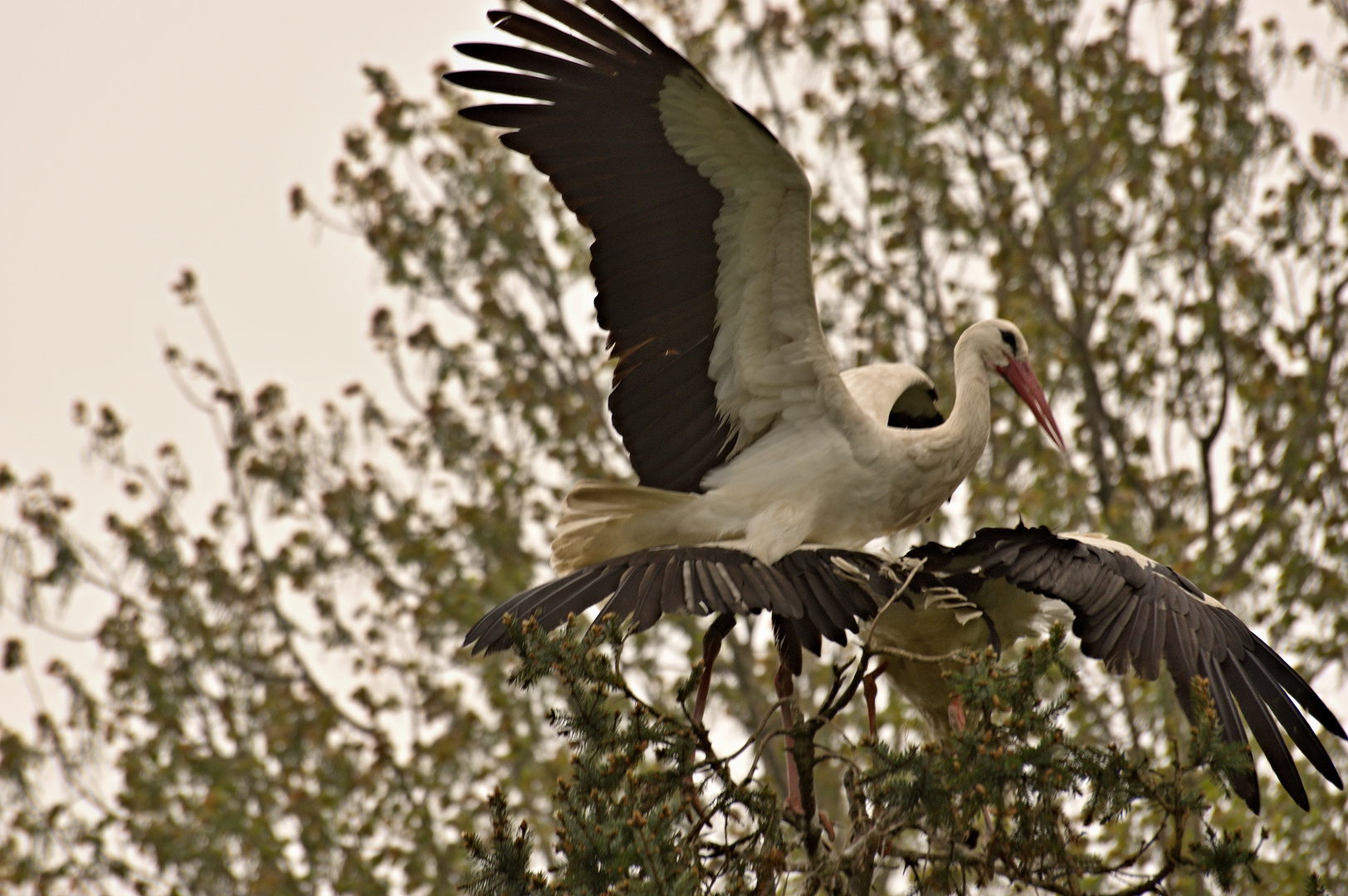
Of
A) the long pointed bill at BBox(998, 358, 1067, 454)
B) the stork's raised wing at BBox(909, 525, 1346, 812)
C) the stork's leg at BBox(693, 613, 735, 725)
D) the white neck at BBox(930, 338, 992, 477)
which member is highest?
the long pointed bill at BBox(998, 358, 1067, 454)

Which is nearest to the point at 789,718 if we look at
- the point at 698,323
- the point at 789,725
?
the point at 789,725

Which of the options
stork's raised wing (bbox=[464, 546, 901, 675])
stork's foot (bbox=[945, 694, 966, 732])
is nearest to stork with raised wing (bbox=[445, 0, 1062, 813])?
stork's raised wing (bbox=[464, 546, 901, 675])

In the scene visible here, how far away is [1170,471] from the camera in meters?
9.48

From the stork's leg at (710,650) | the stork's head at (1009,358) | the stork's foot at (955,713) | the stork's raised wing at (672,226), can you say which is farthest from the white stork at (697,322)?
the stork's foot at (955,713)

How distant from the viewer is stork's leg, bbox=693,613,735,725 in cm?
434

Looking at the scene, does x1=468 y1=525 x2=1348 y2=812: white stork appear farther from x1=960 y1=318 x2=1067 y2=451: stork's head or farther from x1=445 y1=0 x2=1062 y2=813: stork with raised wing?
x1=960 y1=318 x2=1067 y2=451: stork's head

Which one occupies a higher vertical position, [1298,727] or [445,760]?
[445,760]

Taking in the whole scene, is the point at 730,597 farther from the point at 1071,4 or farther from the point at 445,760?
the point at 1071,4

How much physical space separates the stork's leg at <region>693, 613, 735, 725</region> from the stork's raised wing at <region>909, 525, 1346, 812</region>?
0.71m

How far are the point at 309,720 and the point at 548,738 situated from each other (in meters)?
1.50

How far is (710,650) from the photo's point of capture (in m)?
4.44

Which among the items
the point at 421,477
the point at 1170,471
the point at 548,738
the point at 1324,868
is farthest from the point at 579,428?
the point at 1324,868

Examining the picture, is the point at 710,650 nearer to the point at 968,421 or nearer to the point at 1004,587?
the point at 1004,587

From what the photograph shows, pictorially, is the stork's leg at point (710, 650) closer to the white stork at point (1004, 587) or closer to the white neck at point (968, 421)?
the white stork at point (1004, 587)
